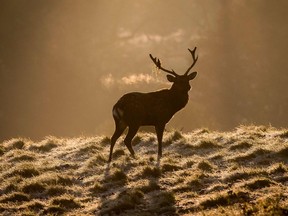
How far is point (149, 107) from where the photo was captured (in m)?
18.3

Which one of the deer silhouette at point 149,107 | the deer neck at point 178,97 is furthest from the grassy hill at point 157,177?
the deer neck at point 178,97

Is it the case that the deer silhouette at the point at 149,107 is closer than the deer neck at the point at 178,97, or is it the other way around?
the deer silhouette at the point at 149,107

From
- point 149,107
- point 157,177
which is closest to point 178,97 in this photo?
point 149,107

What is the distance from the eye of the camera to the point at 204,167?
1692 centimetres

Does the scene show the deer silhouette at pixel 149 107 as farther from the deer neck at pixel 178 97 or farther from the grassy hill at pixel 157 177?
the grassy hill at pixel 157 177

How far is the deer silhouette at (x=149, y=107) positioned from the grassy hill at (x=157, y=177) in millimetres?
1056

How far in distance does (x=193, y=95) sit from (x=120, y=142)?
176m

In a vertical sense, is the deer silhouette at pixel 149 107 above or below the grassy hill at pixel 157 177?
above

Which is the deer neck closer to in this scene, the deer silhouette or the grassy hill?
the deer silhouette

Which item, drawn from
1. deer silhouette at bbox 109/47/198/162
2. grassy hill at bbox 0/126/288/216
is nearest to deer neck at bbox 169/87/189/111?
deer silhouette at bbox 109/47/198/162

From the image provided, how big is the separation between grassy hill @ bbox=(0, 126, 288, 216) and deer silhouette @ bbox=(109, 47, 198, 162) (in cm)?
106

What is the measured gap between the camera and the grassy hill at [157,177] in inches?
520

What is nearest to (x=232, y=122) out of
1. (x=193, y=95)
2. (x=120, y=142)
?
(x=193, y=95)

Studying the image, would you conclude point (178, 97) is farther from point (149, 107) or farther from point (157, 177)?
point (157, 177)
